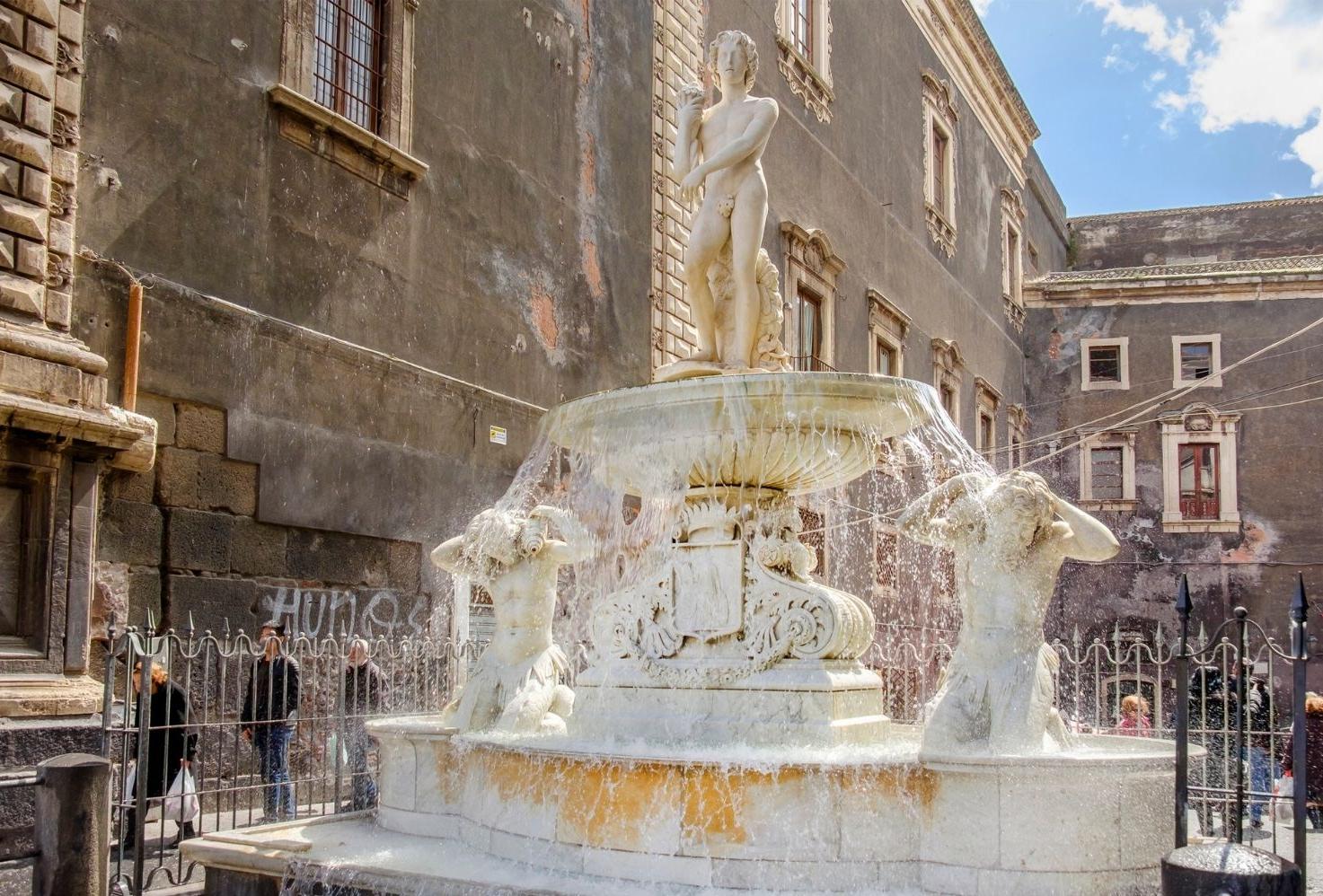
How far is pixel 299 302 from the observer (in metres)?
9.57

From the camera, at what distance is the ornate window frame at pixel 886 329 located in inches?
803

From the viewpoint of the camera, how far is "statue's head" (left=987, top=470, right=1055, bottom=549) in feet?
17.1

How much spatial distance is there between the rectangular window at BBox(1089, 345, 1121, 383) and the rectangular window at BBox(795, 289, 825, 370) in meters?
12.3

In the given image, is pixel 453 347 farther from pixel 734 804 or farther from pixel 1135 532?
pixel 1135 532

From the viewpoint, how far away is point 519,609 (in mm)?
6246

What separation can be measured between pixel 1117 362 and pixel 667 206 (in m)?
17.1

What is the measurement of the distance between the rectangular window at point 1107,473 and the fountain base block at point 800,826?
2346 centimetres

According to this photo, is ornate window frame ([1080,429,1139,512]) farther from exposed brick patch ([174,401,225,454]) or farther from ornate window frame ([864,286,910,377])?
exposed brick patch ([174,401,225,454])

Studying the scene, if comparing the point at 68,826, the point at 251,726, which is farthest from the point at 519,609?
the point at 251,726

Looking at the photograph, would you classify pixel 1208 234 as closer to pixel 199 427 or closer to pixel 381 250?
pixel 381 250

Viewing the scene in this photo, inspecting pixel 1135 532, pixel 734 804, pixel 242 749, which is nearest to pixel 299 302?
pixel 242 749

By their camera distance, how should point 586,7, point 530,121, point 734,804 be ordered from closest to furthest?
point 734,804 → point 530,121 → point 586,7

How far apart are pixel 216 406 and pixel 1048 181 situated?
28.4m

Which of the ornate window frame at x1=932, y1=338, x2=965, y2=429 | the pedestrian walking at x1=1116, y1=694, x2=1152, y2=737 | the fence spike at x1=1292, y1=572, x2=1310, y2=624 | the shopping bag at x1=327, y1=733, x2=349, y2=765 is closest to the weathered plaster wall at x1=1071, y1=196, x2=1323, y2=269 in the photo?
the ornate window frame at x1=932, y1=338, x2=965, y2=429
